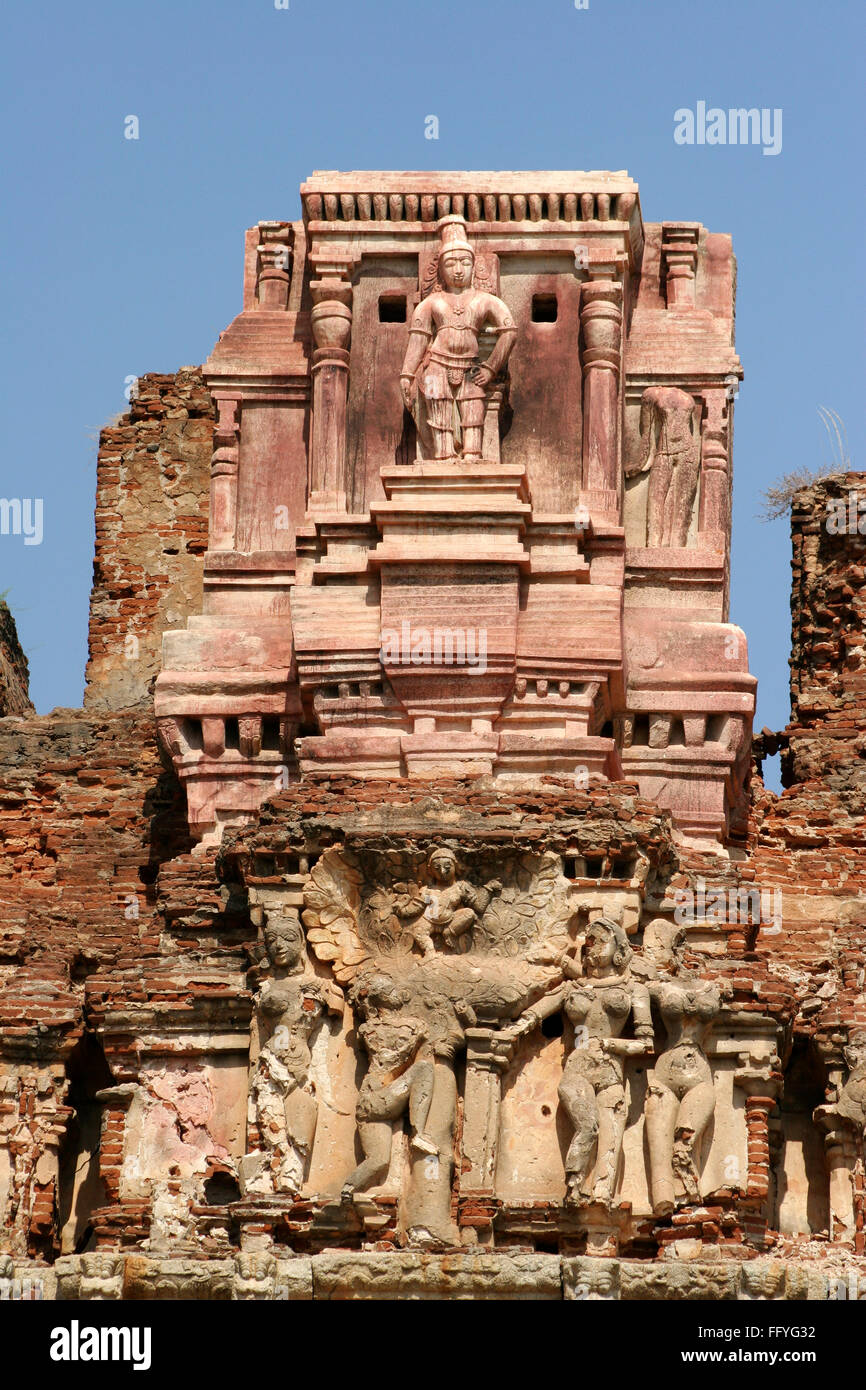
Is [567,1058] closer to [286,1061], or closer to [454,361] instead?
[286,1061]

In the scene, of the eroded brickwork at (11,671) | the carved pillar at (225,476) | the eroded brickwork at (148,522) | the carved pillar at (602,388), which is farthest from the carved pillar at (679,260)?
the eroded brickwork at (11,671)

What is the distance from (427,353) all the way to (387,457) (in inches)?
35.7

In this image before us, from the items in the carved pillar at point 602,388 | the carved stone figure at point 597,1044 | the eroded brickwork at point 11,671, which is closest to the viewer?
the carved stone figure at point 597,1044

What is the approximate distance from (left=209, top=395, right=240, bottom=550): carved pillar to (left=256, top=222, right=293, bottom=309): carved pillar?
35.9 inches

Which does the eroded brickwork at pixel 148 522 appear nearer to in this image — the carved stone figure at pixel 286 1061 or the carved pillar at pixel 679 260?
the carved pillar at pixel 679 260

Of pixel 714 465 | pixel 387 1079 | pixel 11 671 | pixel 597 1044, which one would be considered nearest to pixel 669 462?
pixel 714 465

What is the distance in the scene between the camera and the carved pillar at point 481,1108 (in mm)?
30844

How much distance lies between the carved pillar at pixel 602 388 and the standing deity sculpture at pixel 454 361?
69 centimetres

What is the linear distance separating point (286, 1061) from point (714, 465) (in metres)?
6.82

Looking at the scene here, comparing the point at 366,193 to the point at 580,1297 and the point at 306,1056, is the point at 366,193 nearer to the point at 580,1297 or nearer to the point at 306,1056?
the point at 306,1056

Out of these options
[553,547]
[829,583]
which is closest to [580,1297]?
[553,547]

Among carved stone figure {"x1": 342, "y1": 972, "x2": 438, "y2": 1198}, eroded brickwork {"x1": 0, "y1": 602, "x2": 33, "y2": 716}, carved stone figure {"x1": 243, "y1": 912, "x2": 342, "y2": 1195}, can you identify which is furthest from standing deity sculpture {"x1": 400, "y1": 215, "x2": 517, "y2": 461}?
eroded brickwork {"x1": 0, "y1": 602, "x2": 33, "y2": 716}

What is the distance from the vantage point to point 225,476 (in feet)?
116

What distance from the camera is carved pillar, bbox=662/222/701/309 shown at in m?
36.0
